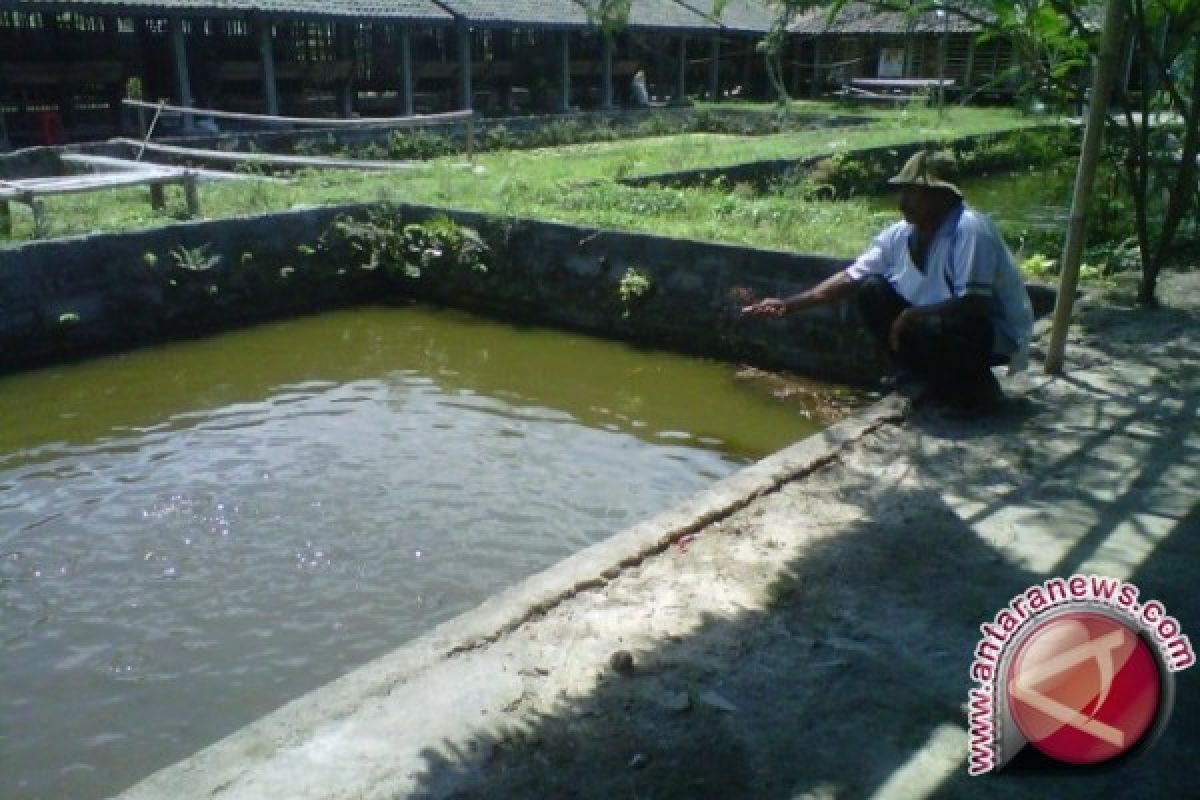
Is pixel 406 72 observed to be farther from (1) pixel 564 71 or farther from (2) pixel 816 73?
(2) pixel 816 73

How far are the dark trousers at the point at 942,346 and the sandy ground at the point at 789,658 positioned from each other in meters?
0.39

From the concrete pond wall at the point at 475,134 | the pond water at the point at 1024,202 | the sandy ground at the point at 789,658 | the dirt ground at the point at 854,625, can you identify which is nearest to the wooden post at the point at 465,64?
the concrete pond wall at the point at 475,134

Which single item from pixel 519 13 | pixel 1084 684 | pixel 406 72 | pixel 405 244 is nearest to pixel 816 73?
pixel 519 13

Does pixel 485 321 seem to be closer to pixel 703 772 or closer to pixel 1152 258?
pixel 1152 258

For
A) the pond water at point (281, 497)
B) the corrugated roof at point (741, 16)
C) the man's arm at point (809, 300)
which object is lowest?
the pond water at point (281, 497)

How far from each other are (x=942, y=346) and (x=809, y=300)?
0.69 m

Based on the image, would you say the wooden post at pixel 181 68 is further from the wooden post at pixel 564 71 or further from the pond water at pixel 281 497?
the pond water at pixel 281 497

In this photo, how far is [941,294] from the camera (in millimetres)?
4840

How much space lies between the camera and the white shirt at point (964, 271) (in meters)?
4.60

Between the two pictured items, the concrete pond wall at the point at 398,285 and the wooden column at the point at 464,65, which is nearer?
the concrete pond wall at the point at 398,285

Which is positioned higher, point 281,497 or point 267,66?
point 267,66

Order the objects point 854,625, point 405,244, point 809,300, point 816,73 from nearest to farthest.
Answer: point 854,625 → point 809,300 → point 405,244 → point 816,73

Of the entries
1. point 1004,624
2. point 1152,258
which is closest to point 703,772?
point 1004,624

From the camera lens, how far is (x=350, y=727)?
2.81 m
